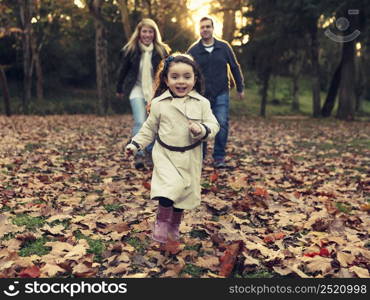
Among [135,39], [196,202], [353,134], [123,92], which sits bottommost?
[353,134]

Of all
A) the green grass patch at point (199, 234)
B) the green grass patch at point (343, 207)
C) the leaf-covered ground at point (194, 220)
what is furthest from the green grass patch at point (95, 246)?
the green grass patch at point (343, 207)

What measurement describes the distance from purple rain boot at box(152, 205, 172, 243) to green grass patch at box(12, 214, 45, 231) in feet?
4.09

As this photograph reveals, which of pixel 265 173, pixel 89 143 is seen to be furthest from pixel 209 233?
pixel 89 143

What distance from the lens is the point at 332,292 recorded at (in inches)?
124

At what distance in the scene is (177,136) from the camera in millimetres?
3910

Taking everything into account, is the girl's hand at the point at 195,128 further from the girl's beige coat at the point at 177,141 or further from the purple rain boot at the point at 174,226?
the purple rain boot at the point at 174,226

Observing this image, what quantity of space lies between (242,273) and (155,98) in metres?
1.57

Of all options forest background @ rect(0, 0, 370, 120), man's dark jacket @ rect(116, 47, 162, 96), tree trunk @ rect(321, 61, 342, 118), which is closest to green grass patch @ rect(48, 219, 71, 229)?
man's dark jacket @ rect(116, 47, 162, 96)

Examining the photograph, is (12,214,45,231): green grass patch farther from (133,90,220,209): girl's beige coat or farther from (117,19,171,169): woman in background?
(117,19,171,169): woman in background

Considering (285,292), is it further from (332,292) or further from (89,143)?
(89,143)

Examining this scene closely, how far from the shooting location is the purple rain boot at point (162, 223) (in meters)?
4.06

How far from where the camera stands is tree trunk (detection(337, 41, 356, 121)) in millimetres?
21984

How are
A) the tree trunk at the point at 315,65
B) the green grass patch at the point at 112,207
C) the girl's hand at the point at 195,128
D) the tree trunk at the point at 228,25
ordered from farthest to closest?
the tree trunk at the point at 228,25 → the tree trunk at the point at 315,65 → the green grass patch at the point at 112,207 → the girl's hand at the point at 195,128

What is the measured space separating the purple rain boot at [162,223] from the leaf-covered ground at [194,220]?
0.30ft
